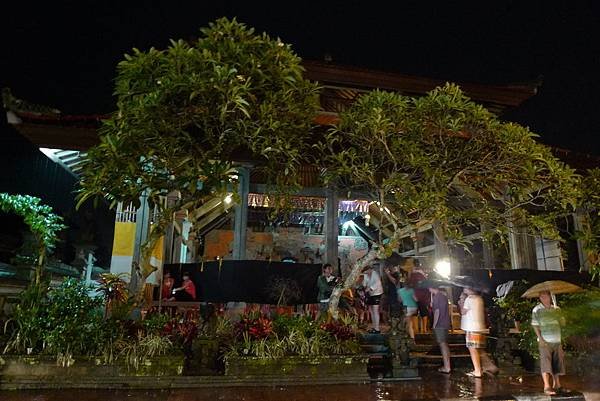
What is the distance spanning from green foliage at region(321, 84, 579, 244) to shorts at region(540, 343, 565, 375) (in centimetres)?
258

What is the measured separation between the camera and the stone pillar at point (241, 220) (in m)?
11.4


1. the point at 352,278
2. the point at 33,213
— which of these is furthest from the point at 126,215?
the point at 352,278

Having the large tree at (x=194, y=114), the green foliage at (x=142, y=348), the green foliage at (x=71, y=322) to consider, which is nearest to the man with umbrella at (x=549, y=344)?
the large tree at (x=194, y=114)

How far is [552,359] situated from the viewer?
7043mm

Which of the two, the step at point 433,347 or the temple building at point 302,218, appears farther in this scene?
the temple building at point 302,218

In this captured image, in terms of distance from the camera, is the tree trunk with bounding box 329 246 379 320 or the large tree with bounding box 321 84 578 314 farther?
the tree trunk with bounding box 329 246 379 320

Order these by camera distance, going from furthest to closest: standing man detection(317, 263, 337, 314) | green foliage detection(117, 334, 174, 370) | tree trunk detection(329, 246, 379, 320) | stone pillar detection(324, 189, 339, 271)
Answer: stone pillar detection(324, 189, 339, 271)
standing man detection(317, 263, 337, 314)
tree trunk detection(329, 246, 379, 320)
green foliage detection(117, 334, 174, 370)

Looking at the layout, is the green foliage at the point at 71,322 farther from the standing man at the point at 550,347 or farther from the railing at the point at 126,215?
the standing man at the point at 550,347

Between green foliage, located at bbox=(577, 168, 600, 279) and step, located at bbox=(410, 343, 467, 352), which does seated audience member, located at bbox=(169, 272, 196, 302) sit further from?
green foliage, located at bbox=(577, 168, 600, 279)

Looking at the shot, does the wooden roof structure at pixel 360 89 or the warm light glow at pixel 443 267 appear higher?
the wooden roof structure at pixel 360 89

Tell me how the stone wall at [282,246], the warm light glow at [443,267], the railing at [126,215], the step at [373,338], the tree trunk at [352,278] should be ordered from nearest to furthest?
the tree trunk at [352,278]
the step at [373,338]
the railing at [126,215]
the warm light glow at [443,267]
the stone wall at [282,246]

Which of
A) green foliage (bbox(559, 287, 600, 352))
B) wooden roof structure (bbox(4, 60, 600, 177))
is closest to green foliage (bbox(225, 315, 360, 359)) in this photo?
green foliage (bbox(559, 287, 600, 352))

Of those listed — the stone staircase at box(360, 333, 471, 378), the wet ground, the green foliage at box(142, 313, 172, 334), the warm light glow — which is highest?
the warm light glow

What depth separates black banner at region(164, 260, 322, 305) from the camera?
10.8 meters
